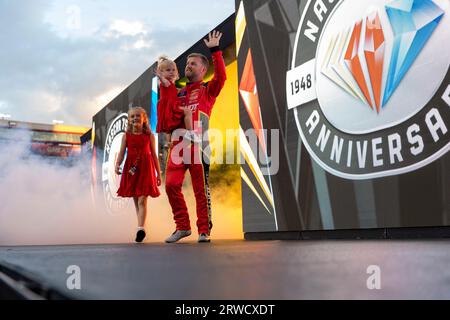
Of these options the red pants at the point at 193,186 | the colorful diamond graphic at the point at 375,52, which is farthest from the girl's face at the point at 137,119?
the colorful diamond graphic at the point at 375,52

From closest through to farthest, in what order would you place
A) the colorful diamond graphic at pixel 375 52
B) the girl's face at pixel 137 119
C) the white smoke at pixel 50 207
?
the colorful diamond graphic at pixel 375 52, the girl's face at pixel 137 119, the white smoke at pixel 50 207

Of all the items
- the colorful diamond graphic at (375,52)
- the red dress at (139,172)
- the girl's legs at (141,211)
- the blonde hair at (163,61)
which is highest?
the blonde hair at (163,61)

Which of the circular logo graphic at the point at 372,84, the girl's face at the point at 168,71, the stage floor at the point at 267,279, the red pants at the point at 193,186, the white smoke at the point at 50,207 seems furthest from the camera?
the white smoke at the point at 50,207

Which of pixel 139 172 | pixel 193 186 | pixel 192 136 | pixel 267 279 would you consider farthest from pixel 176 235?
pixel 267 279

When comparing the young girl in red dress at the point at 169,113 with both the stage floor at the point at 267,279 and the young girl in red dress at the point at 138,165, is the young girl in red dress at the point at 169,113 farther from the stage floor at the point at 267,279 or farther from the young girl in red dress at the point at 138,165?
the stage floor at the point at 267,279

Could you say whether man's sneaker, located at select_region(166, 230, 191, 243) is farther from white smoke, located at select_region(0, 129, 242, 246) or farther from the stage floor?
the stage floor

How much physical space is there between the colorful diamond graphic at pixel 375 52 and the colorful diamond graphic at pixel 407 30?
0.23 feet

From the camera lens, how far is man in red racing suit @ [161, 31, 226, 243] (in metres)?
3.54

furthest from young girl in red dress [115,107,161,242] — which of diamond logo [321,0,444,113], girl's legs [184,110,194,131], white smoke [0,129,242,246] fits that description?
diamond logo [321,0,444,113]

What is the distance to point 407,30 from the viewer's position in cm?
265

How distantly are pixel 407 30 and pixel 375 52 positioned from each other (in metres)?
0.27

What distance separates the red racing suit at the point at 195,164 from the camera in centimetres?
354

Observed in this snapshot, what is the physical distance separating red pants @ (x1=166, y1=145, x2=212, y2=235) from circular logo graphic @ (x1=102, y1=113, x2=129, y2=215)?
488cm

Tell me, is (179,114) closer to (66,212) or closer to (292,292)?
(292,292)
